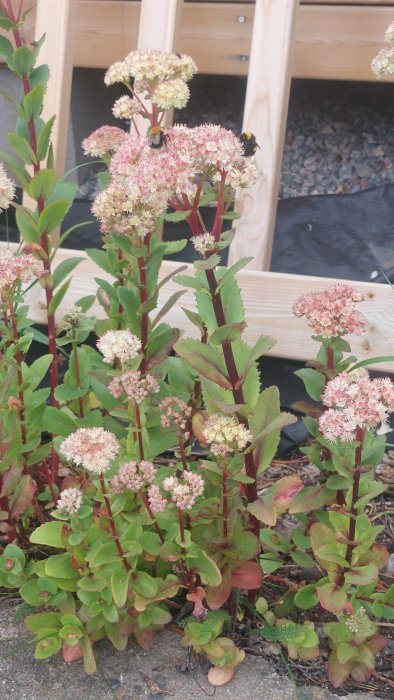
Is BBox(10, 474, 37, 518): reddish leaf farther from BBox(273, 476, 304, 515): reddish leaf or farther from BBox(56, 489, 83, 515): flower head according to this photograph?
BBox(273, 476, 304, 515): reddish leaf

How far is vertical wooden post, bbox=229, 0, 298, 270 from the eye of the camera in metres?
2.17

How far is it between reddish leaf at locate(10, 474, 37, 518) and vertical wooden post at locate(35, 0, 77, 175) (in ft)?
3.94

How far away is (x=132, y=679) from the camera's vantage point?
1.39 meters

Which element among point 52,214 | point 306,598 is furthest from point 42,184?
point 306,598

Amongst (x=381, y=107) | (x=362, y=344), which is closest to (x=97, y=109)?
→ (x=381, y=107)

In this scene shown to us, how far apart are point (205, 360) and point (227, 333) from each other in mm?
107

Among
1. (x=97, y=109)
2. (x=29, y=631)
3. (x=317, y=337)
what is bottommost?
(x=29, y=631)

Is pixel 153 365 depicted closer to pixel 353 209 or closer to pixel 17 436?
pixel 17 436

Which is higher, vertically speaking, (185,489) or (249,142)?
(249,142)

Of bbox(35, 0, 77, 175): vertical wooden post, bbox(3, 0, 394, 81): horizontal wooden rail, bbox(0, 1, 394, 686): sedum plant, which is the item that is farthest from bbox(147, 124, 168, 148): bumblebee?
bbox(3, 0, 394, 81): horizontal wooden rail

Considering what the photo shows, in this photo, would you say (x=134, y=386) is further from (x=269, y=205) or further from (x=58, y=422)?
(x=269, y=205)

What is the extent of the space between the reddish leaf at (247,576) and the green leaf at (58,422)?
457 millimetres

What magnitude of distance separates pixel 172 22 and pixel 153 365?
1.27 m

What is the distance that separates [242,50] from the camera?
10.7 ft
